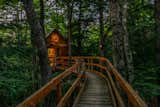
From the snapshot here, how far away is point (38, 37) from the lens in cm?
989

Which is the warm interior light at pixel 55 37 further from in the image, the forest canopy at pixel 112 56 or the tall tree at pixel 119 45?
the tall tree at pixel 119 45

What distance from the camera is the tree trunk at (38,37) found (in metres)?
9.66

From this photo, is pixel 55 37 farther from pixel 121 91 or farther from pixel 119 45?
pixel 121 91

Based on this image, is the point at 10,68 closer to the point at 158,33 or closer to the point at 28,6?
the point at 28,6

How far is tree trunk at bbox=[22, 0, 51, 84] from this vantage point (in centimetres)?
966

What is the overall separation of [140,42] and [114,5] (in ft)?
20.1

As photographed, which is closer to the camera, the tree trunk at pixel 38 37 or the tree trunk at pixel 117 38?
the tree trunk at pixel 38 37

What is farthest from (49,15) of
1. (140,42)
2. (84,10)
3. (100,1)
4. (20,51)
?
(20,51)

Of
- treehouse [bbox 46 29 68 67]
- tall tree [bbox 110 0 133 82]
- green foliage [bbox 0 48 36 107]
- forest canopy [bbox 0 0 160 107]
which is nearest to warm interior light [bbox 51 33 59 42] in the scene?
treehouse [bbox 46 29 68 67]

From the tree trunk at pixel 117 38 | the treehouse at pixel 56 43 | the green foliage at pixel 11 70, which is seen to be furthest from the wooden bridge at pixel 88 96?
the treehouse at pixel 56 43

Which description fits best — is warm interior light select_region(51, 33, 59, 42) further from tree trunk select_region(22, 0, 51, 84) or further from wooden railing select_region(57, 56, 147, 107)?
tree trunk select_region(22, 0, 51, 84)

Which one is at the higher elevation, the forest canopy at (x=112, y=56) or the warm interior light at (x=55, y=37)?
the warm interior light at (x=55, y=37)

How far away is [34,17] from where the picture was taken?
972 centimetres

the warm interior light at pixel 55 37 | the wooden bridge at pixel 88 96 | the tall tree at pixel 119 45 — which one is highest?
the warm interior light at pixel 55 37
